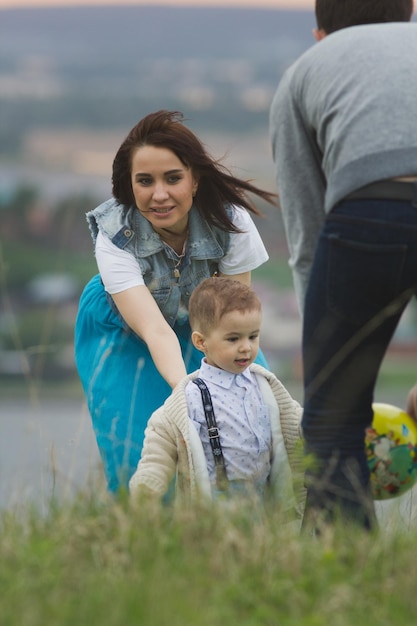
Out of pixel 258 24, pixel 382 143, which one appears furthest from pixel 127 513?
pixel 258 24

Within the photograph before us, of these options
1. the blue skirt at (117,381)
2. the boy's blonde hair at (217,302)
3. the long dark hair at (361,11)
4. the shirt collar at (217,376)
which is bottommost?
the blue skirt at (117,381)

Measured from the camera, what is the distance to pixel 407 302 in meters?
3.78

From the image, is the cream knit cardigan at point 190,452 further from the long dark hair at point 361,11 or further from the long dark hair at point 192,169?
the long dark hair at point 361,11

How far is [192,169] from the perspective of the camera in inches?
187

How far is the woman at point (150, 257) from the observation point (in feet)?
15.4

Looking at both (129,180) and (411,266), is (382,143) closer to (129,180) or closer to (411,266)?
(411,266)

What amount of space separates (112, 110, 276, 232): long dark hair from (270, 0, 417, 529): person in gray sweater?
2.80 ft

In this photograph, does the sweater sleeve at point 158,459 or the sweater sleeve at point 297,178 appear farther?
the sweater sleeve at point 158,459

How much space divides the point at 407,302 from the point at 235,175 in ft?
4.40

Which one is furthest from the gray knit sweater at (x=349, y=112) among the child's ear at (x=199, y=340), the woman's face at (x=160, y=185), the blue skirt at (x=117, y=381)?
the blue skirt at (x=117, y=381)

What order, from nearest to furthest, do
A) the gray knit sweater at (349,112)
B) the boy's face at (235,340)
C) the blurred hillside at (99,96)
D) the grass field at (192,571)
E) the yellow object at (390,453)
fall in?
the grass field at (192,571), the gray knit sweater at (349,112), the yellow object at (390,453), the boy's face at (235,340), the blurred hillside at (99,96)

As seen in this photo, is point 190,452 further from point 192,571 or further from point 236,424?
point 192,571

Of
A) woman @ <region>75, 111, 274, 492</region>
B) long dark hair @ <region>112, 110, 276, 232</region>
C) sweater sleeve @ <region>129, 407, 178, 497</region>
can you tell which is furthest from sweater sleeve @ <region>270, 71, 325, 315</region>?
long dark hair @ <region>112, 110, 276, 232</region>

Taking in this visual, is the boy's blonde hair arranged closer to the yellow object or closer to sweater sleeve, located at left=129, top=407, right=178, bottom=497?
sweater sleeve, located at left=129, top=407, right=178, bottom=497
